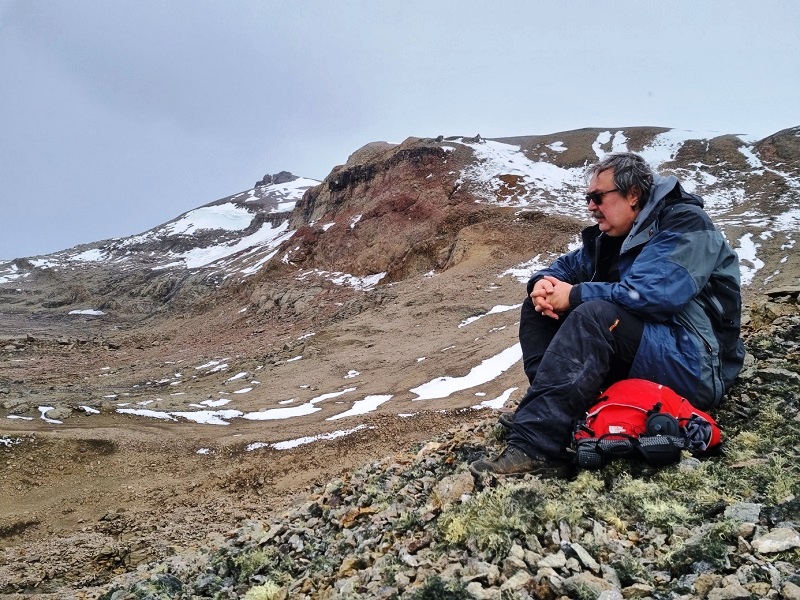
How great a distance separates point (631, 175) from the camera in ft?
11.8

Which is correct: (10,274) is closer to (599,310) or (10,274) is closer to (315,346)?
(315,346)

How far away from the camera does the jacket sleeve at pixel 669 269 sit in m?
3.15

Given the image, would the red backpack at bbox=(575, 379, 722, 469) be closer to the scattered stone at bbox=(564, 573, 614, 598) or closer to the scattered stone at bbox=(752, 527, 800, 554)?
the scattered stone at bbox=(752, 527, 800, 554)

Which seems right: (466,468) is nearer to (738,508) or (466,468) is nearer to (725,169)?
(738,508)

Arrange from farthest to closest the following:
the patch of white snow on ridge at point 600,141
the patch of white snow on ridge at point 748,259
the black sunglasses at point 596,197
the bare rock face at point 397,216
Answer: the patch of white snow on ridge at point 600,141 → the bare rock face at point 397,216 → the patch of white snow on ridge at point 748,259 → the black sunglasses at point 596,197

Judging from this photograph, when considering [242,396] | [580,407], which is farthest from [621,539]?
[242,396]

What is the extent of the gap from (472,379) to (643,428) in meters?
11.1

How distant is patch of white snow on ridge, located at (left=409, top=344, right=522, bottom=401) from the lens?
13422 millimetres

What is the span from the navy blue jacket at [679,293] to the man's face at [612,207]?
5.6 inches

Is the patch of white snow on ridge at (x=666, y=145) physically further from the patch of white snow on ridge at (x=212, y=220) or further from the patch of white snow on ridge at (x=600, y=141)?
the patch of white snow on ridge at (x=212, y=220)

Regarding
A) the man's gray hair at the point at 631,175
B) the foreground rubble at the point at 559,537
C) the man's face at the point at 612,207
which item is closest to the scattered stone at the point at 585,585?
the foreground rubble at the point at 559,537

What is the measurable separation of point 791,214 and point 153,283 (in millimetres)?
56468

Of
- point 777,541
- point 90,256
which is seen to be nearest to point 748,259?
point 777,541

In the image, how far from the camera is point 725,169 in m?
41.1
